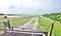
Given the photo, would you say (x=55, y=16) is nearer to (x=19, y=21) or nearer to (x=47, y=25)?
(x=47, y=25)

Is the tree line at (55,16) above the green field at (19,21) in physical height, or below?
above

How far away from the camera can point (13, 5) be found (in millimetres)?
2023

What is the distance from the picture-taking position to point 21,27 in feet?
6.61

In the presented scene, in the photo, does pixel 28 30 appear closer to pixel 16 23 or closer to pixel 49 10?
pixel 16 23

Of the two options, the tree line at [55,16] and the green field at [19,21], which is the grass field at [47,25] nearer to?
the tree line at [55,16]

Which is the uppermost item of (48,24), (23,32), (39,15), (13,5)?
(13,5)

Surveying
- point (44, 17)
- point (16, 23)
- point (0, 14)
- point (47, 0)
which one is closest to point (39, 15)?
point (44, 17)

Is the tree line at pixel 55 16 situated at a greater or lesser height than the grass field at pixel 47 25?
greater

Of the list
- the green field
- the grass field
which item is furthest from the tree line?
the green field

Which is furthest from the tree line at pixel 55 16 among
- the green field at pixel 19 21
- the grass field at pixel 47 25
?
the green field at pixel 19 21

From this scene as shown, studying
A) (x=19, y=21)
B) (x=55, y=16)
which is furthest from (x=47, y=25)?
(x=19, y=21)

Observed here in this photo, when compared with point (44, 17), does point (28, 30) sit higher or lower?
lower

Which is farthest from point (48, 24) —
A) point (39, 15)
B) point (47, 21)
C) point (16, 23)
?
point (16, 23)

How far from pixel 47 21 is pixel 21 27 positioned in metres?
0.43
